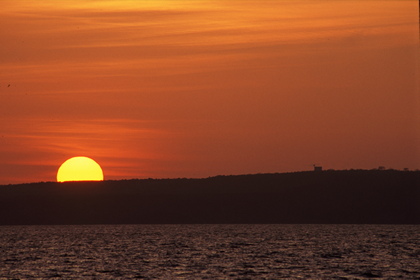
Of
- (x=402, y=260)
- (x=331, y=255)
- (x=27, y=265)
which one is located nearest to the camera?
(x=27, y=265)

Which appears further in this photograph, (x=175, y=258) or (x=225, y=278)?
(x=175, y=258)

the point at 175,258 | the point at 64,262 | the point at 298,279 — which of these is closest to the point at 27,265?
the point at 64,262

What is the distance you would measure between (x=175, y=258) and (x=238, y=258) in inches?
347

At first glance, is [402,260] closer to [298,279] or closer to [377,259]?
[377,259]

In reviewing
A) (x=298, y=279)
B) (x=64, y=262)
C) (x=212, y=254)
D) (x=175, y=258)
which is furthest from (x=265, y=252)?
(x=298, y=279)

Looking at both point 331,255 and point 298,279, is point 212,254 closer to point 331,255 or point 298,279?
point 331,255

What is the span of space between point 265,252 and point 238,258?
1594 centimetres

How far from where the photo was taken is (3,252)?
146125 mm

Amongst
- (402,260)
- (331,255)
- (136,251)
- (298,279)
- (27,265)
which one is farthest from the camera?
(136,251)

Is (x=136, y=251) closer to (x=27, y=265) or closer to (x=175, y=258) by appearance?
(x=175, y=258)

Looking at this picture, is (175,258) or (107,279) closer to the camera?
(107,279)

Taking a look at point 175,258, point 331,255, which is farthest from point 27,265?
point 331,255

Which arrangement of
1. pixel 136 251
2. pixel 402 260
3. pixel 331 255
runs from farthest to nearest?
1. pixel 136 251
2. pixel 331 255
3. pixel 402 260

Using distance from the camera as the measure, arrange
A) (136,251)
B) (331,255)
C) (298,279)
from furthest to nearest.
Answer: (136,251), (331,255), (298,279)
